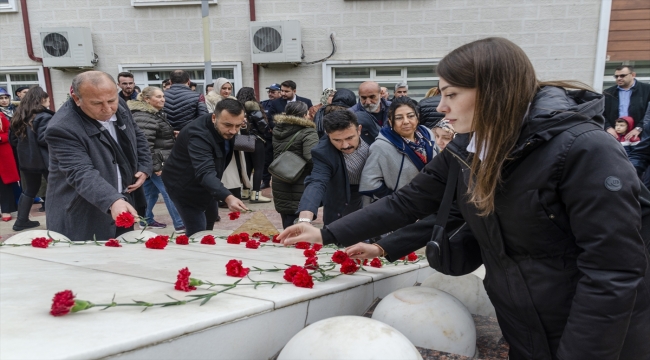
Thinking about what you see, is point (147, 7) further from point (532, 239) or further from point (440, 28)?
point (532, 239)

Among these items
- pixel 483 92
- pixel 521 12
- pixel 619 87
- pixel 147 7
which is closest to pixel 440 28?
pixel 521 12

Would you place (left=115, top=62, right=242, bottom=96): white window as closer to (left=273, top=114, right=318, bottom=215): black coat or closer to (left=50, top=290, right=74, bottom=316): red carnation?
(left=273, top=114, right=318, bottom=215): black coat

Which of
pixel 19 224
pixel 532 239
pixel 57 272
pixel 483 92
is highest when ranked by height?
pixel 483 92

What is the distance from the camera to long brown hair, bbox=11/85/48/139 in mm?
5992

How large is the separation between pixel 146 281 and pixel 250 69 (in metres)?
9.15

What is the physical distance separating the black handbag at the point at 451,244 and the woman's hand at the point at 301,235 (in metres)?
0.63

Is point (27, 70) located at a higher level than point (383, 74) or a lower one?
higher

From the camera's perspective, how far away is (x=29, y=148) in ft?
A: 20.9

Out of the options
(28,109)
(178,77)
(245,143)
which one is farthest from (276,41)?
(28,109)

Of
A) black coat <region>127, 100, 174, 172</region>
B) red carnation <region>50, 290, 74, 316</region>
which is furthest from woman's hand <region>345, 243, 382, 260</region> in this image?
black coat <region>127, 100, 174, 172</region>

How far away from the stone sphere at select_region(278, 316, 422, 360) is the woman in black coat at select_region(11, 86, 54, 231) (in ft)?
18.1

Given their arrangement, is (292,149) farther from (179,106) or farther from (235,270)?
(235,270)

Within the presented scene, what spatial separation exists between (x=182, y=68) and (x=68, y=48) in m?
2.34

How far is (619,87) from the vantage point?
7445 mm
